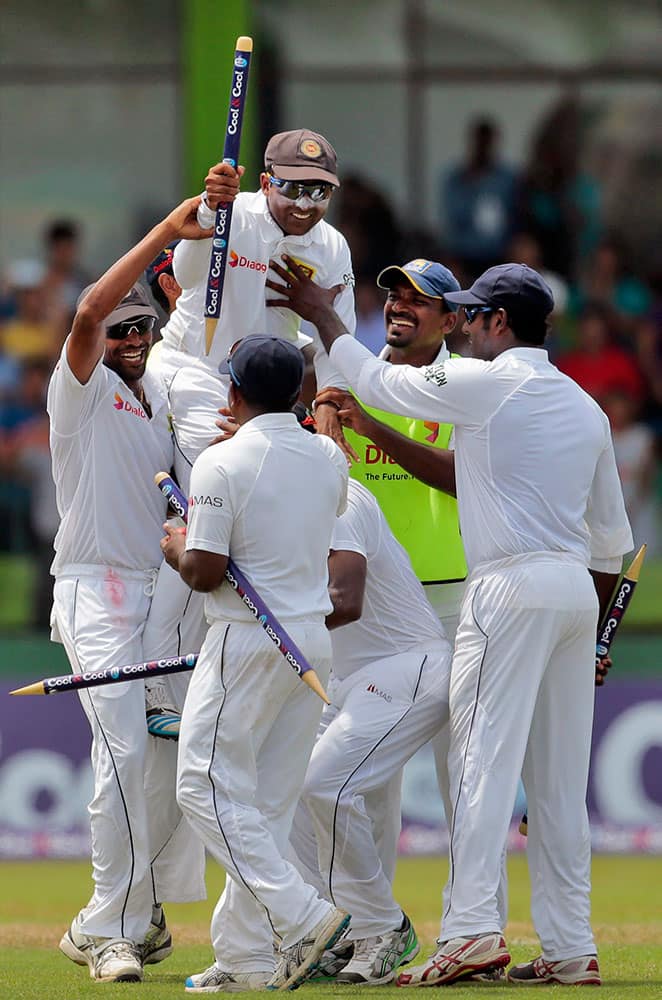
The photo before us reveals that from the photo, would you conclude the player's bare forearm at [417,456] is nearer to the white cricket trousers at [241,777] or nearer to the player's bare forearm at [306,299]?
the player's bare forearm at [306,299]

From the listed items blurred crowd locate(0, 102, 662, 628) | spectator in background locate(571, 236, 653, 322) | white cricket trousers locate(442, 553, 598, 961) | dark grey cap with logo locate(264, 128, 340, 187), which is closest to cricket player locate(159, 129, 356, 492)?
dark grey cap with logo locate(264, 128, 340, 187)

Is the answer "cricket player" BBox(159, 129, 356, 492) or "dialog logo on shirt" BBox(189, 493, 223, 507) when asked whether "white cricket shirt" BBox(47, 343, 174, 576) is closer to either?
"cricket player" BBox(159, 129, 356, 492)

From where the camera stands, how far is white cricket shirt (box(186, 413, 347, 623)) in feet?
21.1

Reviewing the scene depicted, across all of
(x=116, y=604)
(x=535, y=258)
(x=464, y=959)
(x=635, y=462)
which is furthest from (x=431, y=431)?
(x=535, y=258)

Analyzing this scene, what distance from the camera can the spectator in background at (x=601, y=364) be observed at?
1529cm

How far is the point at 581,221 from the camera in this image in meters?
16.0

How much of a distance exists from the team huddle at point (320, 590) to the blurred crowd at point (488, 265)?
7.17 m

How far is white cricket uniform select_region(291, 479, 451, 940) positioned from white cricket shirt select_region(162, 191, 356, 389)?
0.72 meters

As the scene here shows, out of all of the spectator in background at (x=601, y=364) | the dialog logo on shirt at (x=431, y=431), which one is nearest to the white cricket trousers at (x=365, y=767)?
the dialog logo on shirt at (x=431, y=431)

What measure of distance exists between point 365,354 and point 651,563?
8430 mm

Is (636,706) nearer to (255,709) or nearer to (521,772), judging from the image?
(521,772)

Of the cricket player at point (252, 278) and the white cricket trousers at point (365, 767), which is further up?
the cricket player at point (252, 278)

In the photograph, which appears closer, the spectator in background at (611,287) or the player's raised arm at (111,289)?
the player's raised arm at (111,289)

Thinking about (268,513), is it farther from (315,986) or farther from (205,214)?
(315,986)
